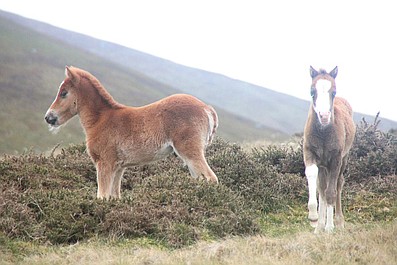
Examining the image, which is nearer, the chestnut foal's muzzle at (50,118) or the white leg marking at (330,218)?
the white leg marking at (330,218)

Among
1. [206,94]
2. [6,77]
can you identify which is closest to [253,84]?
[206,94]

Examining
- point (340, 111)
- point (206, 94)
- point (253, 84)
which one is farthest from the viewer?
point (253, 84)

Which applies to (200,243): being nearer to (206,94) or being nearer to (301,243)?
(301,243)

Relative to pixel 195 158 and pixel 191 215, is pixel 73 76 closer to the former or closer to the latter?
pixel 195 158

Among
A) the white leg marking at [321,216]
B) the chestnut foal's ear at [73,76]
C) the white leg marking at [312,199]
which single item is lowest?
the white leg marking at [321,216]

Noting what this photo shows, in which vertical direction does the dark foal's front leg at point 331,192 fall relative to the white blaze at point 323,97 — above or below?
below

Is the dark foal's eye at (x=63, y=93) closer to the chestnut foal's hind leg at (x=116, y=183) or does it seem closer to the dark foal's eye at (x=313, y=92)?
the chestnut foal's hind leg at (x=116, y=183)

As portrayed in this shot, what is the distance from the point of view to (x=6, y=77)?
47.3 metres

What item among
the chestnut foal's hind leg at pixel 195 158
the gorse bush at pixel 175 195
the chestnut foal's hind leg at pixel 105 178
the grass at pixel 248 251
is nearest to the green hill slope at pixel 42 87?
the gorse bush at pixel 175 195

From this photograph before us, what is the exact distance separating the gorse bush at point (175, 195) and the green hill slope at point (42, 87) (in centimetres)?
2234

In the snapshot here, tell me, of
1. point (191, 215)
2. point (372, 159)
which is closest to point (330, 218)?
point (191, 215)

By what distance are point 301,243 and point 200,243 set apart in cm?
133

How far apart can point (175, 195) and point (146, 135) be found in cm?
118

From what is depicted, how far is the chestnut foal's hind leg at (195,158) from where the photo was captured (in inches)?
383
